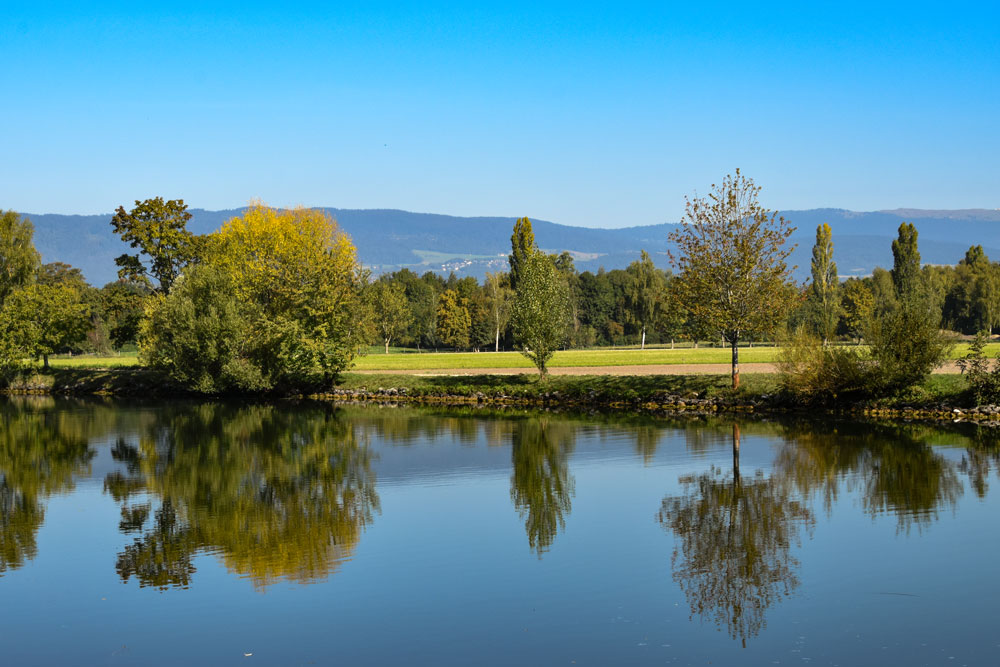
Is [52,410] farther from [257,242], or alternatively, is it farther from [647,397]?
[647,397]

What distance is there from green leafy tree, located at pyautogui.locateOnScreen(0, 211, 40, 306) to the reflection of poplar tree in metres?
42.6

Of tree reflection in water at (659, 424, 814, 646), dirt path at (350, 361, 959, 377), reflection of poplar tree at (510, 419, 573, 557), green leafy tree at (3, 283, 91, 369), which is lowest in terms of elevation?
reflection of poplar tree at (510, 419, 573, 557)

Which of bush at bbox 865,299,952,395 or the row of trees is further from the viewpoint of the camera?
the row of trees

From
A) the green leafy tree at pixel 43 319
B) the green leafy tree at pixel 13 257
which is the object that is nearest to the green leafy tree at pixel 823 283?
the green leafy tree at pixel 43 319

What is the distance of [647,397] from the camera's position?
1535 inches

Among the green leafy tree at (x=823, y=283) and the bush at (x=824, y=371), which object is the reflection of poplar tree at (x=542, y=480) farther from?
the green leafy tree at (x=823, y=283)

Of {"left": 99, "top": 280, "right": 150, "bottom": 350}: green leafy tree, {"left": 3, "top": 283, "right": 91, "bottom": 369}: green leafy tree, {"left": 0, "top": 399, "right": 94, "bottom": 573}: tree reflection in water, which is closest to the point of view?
{"left": 0, "top": 399, "right": 94, "bottom": 573}: tree reflection in water

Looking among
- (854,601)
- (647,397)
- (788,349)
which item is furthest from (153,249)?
(854,601)

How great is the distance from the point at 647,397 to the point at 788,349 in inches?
264

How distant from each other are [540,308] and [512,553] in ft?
92.4

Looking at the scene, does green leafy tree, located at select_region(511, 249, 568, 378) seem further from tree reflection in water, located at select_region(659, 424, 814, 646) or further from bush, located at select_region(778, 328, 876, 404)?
tree reflection in water, located at select_region(659, 424, 814, 646)

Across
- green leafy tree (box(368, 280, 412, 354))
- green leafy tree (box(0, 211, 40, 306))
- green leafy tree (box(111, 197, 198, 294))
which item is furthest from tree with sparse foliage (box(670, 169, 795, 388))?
green leafy tree (box(368, 280, 412, 354))

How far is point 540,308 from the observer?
4288cm

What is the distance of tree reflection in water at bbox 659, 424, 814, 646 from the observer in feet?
40.3
